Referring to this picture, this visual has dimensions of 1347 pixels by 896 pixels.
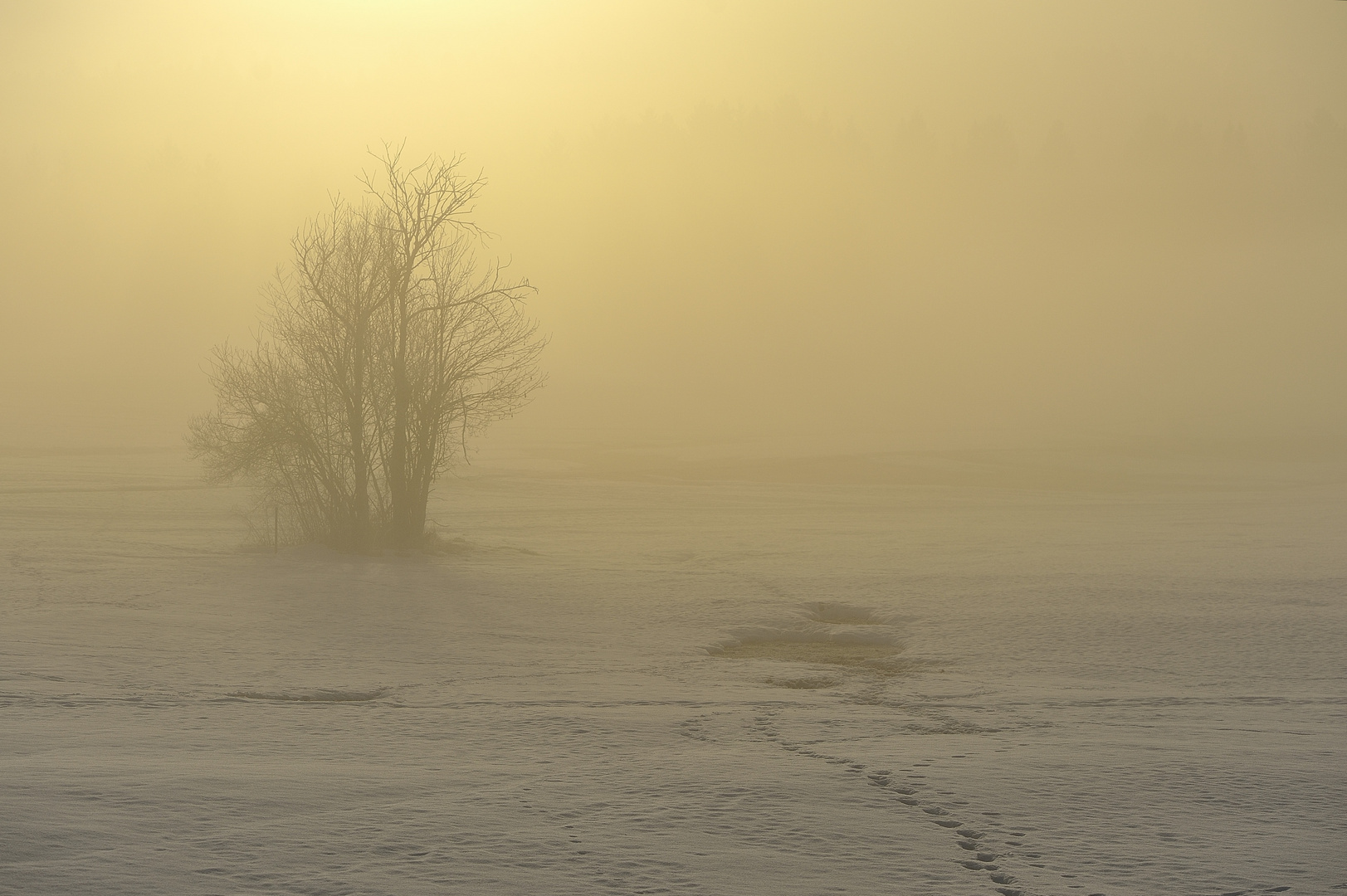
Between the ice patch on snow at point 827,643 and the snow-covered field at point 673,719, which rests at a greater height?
the snow-covered field at point 673,719

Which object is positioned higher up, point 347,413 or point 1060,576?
point 347,413

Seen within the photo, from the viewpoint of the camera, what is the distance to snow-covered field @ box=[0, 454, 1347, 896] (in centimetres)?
539

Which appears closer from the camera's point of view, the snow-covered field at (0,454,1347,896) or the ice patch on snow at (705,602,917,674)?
the snow-covered field at (0,454,1347,896)

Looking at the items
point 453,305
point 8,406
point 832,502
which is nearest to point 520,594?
point 453,305

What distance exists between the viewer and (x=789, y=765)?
725cm

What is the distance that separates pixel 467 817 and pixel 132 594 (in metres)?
11.6

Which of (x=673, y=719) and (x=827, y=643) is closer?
(x=673, y=719)

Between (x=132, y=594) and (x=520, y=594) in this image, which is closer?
(x=132, y=594)

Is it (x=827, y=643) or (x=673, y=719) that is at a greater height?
(x=673, y=719)

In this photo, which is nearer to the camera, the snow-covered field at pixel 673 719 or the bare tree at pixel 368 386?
the snow-covered field at pixel 673 719

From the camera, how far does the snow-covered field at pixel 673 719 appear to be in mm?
5395

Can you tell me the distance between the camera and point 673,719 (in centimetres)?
916

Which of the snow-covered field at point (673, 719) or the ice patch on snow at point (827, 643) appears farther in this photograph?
the ice patch on snow at point (827, 643)

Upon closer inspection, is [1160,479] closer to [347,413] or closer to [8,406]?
[347,413]
